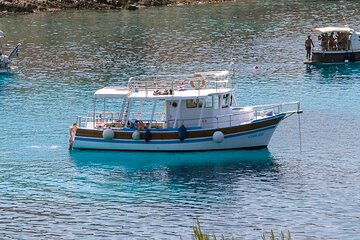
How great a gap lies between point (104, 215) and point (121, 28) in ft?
243

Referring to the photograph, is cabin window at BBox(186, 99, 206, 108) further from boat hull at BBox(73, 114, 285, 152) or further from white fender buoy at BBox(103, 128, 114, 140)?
white fender buoy at BBox(103, 128, 114, 140)

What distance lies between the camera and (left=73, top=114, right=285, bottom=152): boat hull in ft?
203

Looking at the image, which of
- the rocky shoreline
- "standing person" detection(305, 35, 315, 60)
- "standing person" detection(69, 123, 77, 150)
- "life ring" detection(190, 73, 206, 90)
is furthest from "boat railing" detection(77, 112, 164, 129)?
the rocky shoreline

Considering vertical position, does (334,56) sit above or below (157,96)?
below

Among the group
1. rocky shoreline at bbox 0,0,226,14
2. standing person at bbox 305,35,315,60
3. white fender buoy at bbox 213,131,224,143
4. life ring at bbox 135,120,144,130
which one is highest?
rocky shoreline at bbox 0,0,226,14

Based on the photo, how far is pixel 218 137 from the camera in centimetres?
6141

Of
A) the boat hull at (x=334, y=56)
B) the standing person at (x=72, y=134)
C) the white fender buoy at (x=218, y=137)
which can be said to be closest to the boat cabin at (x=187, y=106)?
the white fender buoy at (x=218, y=137)

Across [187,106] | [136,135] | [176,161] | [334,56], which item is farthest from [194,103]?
[334,56]

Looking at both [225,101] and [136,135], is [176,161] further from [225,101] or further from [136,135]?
[225,101]

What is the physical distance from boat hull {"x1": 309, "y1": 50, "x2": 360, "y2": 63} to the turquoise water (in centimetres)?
126

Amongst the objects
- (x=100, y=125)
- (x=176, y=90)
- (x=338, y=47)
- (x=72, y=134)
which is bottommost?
(x=72, y=134)

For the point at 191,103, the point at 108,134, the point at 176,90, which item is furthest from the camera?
the point at 176,90

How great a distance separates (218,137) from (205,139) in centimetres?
96

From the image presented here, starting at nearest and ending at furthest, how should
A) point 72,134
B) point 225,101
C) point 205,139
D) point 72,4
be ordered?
point 205,139, point 225,101, point 72,134, point 72,4
